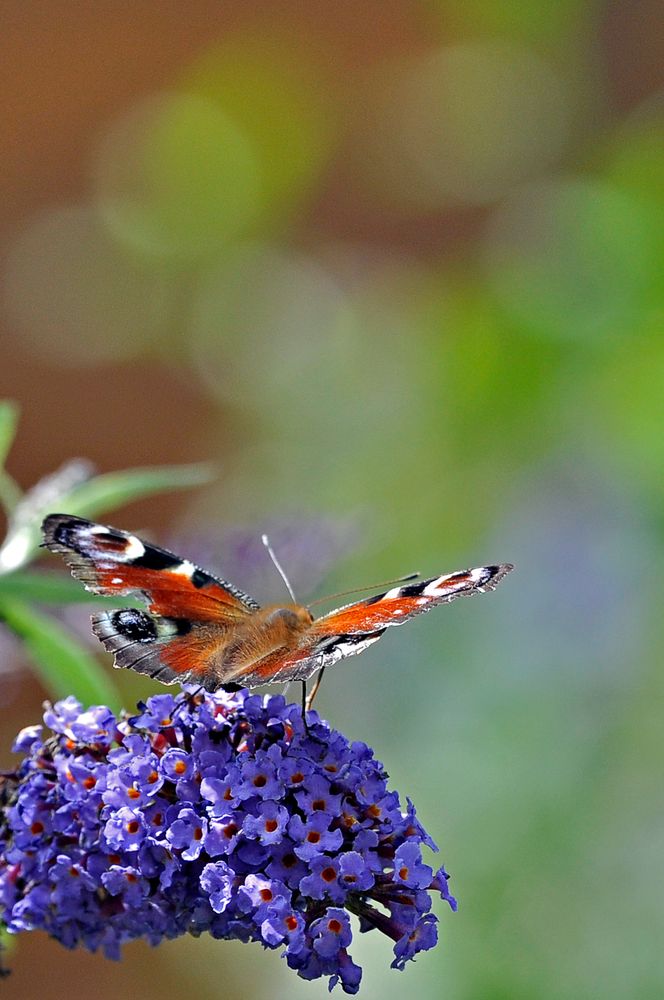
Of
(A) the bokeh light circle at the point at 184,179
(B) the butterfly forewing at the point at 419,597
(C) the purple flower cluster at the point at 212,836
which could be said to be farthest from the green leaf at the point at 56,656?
(A) the bokeh light circle at the point at 184,179

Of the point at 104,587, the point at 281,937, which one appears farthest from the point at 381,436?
the point at 281,937

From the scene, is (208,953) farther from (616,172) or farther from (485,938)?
(616,172)

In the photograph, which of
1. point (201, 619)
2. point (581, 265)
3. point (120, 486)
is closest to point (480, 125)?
point (581, 265)

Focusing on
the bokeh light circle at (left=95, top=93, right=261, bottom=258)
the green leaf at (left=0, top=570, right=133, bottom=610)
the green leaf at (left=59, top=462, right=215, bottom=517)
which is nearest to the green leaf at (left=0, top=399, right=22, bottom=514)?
the green leaf at (left=59, top=462, right=215, bottom=517)

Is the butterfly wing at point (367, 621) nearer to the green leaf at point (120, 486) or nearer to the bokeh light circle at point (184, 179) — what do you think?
the green leaf at point (120, 486)

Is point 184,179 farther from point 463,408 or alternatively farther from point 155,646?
point 155,646
